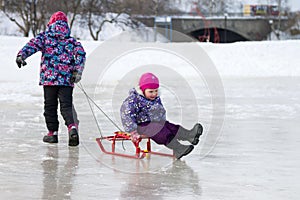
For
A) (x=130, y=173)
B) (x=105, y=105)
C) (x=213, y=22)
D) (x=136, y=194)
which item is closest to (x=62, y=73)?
(x=130, y=173)

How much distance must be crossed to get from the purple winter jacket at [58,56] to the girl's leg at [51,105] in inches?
4.3

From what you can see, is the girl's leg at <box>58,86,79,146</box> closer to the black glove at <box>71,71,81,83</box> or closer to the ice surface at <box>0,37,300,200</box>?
the black glove at <box>71,71,81,83</box>

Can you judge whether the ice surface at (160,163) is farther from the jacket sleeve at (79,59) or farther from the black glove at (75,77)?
the jacket sleeve at (79,59)

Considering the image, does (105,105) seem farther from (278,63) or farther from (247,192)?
(278,63)

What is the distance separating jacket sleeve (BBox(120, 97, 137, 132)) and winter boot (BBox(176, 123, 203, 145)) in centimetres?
40

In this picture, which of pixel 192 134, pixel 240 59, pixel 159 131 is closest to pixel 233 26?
pixel 240 59

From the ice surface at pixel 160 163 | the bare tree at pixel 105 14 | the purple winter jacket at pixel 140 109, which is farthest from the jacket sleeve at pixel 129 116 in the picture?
the bare tree at pixel 105 14

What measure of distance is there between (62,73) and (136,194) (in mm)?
2330

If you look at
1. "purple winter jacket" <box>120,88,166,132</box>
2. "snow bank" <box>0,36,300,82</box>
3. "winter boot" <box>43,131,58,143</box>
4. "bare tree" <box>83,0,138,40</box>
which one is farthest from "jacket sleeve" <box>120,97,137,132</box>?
"bare tree" <box>83,0,138,40</box>

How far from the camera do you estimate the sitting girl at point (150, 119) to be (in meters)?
5.51

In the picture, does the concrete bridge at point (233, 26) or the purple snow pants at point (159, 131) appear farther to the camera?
the concrete bridge at point (233, 26)

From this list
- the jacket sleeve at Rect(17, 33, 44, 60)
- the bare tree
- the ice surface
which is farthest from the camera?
the bare tree

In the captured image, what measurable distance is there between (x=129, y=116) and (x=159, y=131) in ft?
0.96

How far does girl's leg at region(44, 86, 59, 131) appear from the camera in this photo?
6.41 m
